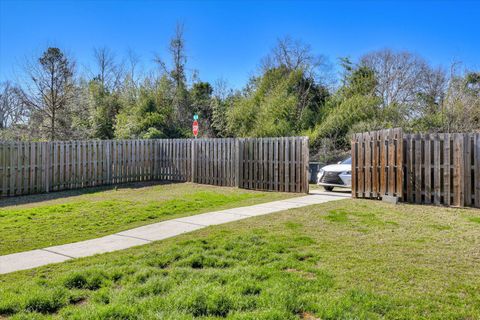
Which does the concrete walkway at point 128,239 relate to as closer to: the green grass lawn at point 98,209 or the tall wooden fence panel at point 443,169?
the green grass lawn at point 98,209

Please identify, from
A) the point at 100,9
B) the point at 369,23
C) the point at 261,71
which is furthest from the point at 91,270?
the point at 261,71

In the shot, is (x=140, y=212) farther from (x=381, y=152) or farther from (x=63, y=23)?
(x=63, y=23)

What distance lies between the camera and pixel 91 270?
4164 millimetres

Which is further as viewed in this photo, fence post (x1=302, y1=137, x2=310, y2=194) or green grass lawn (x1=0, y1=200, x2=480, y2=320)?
A: fence post (x1=302, y1=137, x2=310, y2=194)

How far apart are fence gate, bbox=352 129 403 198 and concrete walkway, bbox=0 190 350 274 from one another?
2134 millimetres

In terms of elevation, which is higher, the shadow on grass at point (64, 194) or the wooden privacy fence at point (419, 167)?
the wooden privacy fence at point (419, 167)

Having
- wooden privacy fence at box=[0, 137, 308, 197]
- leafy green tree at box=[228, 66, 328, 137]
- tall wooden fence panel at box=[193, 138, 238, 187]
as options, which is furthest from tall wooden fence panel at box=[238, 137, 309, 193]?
leafy green tree at box=[228, 66, 328, 137]

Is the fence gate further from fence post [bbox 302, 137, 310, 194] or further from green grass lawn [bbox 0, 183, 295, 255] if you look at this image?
green grass lawn [bbox 0, 183, 295, 255]

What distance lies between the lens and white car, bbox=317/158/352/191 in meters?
11.9

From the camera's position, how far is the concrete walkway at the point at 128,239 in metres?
4.78

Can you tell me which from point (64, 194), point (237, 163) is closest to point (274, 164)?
point (237, 163)

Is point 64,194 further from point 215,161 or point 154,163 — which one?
point 215,161

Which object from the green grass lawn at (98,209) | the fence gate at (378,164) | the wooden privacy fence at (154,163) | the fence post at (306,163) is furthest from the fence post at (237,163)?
the fence gate at (378,164)

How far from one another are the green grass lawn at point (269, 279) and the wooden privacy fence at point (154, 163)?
6.07m
